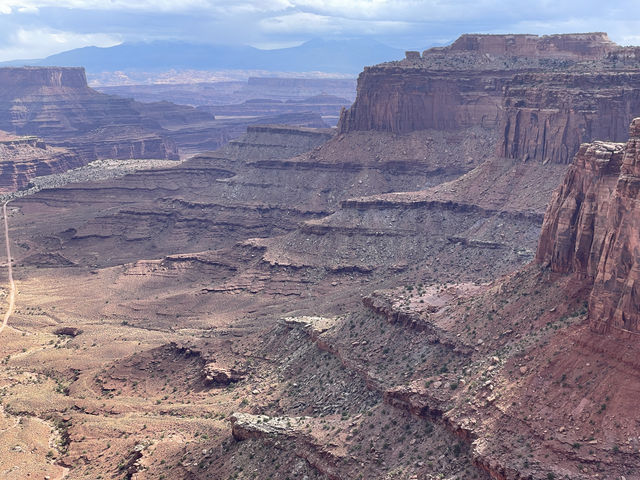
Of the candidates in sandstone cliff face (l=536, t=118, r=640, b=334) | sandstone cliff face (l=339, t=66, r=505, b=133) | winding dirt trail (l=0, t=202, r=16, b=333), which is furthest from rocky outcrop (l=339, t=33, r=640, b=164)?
sandstone cliff face (l=536, t=118, r=640, b=334)

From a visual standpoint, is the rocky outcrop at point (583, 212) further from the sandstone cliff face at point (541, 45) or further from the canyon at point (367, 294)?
the sandstone cliff face at point (541, 45)

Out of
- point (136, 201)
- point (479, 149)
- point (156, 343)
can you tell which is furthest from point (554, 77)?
point (136, 201)

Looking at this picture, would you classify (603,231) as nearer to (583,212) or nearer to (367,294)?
(583,212)

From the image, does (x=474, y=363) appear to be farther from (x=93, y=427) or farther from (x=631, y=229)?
(x=93, y=427)

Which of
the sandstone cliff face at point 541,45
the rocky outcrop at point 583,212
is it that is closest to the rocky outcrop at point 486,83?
the sandstone cliff face at point 541,45

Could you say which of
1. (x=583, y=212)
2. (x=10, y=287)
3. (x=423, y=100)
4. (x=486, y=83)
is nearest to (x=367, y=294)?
(x=583, y=212)

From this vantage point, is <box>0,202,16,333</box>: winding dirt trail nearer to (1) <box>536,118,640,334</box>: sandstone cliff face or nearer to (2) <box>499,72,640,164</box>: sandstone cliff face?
(2) <box>499,72,640,164</box>: sandstone cliff face
